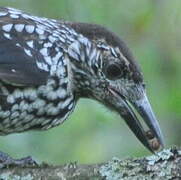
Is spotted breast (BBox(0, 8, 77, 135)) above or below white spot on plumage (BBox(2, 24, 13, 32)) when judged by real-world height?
below

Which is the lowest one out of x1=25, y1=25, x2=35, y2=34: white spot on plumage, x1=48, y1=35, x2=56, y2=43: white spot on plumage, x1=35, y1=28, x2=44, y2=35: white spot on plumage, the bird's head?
the bird's head

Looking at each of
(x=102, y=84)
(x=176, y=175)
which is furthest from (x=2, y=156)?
(x=176, y=175)

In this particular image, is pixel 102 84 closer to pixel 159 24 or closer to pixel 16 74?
pixel 16 74

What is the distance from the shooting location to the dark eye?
5.53 m

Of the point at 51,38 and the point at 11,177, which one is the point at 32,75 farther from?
the point at 11,177

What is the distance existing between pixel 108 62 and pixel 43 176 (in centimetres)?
99

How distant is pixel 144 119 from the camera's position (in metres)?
5.54

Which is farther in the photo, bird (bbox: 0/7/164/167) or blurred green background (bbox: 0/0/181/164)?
blurred green background (bbox: 0/0/181/164)

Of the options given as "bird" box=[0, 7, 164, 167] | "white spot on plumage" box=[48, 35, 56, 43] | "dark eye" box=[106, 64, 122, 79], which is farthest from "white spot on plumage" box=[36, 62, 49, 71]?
"dark eye" box=[106, 64, 122, 79]

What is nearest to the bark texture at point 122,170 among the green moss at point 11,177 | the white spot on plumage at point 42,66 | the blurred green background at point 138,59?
the green moss at point 11,177

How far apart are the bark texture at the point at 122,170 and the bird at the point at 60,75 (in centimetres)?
42

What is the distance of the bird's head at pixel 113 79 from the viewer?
553 cm

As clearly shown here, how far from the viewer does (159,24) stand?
6934mm

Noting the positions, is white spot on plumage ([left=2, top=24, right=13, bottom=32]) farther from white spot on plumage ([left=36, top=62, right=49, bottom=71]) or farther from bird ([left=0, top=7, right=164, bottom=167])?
white spot on plumage ([left=36, top=62, right=49, bottom=71])
